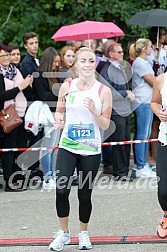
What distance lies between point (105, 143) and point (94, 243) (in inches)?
127

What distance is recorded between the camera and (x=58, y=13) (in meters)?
14.4

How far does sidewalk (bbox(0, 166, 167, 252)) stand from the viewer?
6.38 metres

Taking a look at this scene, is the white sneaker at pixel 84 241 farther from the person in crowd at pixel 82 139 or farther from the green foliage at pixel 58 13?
the green foliage at pixel 58 13

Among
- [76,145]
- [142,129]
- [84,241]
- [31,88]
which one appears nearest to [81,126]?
[76,145]

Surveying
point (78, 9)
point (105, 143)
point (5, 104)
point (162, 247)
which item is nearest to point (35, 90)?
point (5, 104)

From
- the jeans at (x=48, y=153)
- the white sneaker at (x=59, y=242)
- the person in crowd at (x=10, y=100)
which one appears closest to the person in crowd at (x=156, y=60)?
the jeans at (x=48, y=153)

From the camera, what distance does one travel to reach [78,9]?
13.9 m

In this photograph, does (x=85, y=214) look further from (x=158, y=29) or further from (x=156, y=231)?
(x=158, y=29)

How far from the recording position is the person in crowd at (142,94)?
9.69 m

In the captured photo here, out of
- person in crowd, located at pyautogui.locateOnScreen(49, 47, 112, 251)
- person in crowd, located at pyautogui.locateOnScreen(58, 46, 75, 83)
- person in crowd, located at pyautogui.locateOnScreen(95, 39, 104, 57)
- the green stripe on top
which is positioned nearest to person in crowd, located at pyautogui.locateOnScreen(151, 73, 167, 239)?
person in crowd, located at pyautogui.locateOnScreen(49, 47, 112, 251)

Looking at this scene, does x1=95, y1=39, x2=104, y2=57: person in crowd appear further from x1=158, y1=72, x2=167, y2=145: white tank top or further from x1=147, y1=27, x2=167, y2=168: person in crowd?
x1=158, y1=72, x2=167, y2=145: white tank top

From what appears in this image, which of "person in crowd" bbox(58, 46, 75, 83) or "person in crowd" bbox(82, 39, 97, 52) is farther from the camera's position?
"person in crowd" bbox(82, 39, 97, 52)

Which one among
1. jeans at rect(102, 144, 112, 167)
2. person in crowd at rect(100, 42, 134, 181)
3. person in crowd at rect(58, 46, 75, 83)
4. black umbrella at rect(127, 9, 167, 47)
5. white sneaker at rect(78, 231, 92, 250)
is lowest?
jeans at rect(102, 144, 112, 167)

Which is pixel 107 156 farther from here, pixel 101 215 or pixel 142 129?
pixel 101 215
